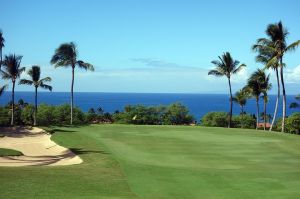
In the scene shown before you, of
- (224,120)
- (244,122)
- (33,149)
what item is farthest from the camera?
(224,120)

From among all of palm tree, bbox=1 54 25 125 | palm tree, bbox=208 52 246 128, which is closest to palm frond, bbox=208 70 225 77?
palm tree, bbox=208 52 246 128

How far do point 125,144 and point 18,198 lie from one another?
1339 centimetres

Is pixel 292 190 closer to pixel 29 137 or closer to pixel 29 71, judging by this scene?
pixel 29 137

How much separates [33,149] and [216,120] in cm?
3693

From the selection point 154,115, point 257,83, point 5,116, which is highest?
point 257,83

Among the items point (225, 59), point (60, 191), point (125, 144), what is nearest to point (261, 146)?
point (125, 144)

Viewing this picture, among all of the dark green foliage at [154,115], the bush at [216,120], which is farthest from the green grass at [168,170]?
the bush at [216,120]

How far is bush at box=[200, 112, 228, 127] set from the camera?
57.7m

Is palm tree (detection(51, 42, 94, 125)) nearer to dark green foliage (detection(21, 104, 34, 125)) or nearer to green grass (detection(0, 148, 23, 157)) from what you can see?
dark green foliage (detection(21, 104, 34, 125))

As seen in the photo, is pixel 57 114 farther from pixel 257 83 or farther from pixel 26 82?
pixel 257 83

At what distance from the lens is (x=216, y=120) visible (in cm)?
5800

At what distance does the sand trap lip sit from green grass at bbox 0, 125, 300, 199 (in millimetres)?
753

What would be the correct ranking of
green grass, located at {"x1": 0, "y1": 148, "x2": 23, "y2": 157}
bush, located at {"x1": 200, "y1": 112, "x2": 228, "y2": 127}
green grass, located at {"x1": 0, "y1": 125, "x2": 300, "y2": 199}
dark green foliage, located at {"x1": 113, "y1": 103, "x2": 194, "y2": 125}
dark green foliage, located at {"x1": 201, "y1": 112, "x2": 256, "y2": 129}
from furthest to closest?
bush, located at {"x1": 200, "y1": 112, "x2": 228, "y2": 127} < dark green foliage, located at {"x1": 201, "y1": 112, "x2": 256, "y2": 129} < dark green foliage, located at {"x1": 113, "y1": 103, "x2": 194, "y2": 125} < green grass, located at {"x1": 0, "y1": 148, "x2": 23, "y2": 157} < green grass, located at {"x1": 0, "y1": 125, "x2": 300, "y2": 199}

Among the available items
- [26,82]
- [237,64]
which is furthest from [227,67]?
[26,82]
